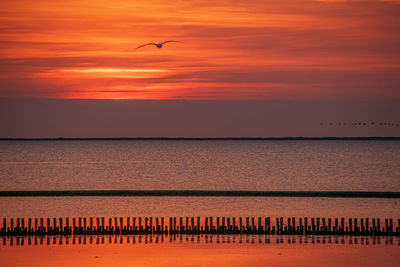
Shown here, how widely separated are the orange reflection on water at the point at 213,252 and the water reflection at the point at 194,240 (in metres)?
0.06

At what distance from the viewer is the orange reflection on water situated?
38094 mm

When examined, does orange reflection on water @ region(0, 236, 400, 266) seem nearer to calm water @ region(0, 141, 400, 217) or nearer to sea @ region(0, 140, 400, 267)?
sea @ region(0, 140, 400, 267)

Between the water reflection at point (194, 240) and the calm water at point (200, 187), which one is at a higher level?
the water reflection at point (194, 240)

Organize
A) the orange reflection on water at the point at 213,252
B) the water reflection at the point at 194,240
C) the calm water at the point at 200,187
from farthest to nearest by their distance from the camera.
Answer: the calm water at the point at 200,187 → the water reflection at the point at 194,240 → the orange reflection on water at the point at 213,252

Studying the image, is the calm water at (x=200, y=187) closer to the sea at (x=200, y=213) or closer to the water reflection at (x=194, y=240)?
the sea at (x=200, y=213)

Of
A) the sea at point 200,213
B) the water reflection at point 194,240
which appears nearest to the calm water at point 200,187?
the sea at point 200,213

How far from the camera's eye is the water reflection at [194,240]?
43.2 metres

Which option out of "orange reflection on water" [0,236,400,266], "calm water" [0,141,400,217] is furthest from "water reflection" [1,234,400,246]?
"calm water" [0,141,400,217]

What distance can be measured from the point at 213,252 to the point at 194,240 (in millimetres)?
3720

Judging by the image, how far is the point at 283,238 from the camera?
44.8 m

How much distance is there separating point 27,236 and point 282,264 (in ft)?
53.4

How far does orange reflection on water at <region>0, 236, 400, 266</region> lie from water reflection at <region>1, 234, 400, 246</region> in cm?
6

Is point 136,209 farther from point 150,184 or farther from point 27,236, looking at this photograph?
point 150,184

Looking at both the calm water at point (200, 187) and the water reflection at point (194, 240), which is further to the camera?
the calm water at point (200, 187)
